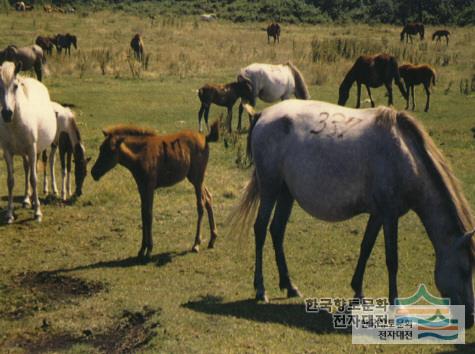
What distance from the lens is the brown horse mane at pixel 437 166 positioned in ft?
22.9

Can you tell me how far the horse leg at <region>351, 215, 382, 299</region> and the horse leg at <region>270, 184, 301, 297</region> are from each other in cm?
73

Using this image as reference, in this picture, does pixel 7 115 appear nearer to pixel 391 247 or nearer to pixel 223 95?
pixel 391 247

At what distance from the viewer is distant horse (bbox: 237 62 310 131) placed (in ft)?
63.2

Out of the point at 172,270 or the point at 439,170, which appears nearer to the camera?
the point at 439,170

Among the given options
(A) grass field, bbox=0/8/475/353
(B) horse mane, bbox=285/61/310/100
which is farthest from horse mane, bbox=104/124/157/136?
(B) horse mane, bbox=285/61/310/100

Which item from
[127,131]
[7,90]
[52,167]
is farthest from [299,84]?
[127,131]

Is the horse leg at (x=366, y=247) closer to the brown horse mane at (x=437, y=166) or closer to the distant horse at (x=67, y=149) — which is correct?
the brown horse mane at (x=437, y=166)

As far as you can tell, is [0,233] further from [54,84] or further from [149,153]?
[54,84]

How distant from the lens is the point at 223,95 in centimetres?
1894

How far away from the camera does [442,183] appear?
23.2 ft

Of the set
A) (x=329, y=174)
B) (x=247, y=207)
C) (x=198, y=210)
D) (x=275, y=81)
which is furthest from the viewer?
(x=275, y=81)

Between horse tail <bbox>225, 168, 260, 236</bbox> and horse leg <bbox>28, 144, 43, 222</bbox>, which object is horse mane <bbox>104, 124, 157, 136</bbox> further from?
horse leg <bbox>28, 144, 43, 222</bbox>

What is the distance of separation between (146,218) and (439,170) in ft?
13.7

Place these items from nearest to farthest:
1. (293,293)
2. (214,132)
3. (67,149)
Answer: (293,293)
(214,132)
(67,149)
